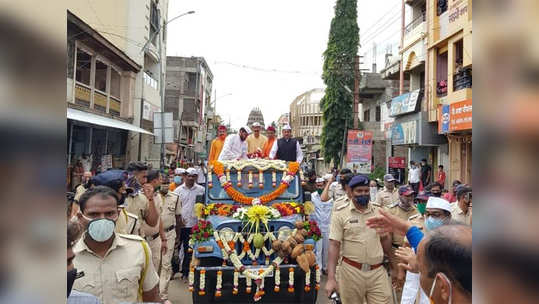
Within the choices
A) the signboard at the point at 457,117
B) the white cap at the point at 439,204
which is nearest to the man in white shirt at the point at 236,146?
the white cap at the point at 439,204

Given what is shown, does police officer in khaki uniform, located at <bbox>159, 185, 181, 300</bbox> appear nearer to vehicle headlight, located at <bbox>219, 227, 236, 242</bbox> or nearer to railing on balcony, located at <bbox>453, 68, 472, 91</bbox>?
vehicle headlight, located at <bbox>219, 227, 236, 242</bbox>

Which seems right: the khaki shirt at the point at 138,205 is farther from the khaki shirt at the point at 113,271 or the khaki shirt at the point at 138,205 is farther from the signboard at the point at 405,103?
the signboard at the point at 405,103

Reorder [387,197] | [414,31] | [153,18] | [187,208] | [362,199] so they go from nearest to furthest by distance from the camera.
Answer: [362,199] < [187,208] < [387,197] < [414,31] < [153,18]

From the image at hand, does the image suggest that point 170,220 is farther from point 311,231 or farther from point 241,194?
point 311,231

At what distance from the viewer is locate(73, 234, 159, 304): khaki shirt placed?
2.46 m

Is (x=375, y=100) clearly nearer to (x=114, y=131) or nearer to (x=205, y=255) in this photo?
(x=114, y=131)

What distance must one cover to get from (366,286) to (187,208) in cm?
395

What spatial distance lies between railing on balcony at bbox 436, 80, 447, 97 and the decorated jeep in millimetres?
A: 13430

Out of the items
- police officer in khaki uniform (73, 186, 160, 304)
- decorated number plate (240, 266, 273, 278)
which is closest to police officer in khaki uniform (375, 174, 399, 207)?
decorated number plate (240, 266, 273, 278)

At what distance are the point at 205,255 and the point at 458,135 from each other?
41.5 feet

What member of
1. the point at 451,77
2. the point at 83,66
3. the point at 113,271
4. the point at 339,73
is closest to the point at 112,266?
the point at 113,271

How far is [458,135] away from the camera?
15.2 meters

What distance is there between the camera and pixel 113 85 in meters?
20.1

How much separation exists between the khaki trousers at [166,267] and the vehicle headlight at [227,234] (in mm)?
1028
